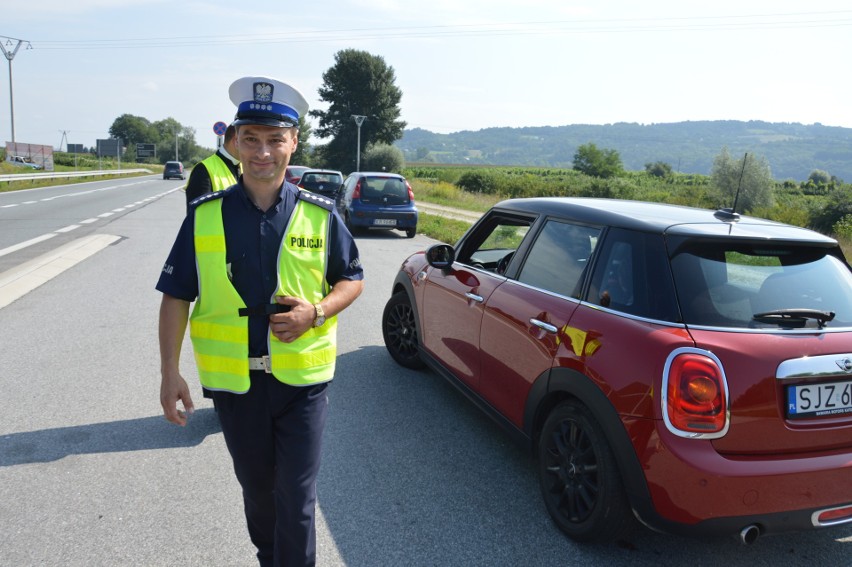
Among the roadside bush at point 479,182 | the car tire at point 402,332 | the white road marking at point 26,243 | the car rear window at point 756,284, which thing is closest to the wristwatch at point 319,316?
the car rear window at point 756,284

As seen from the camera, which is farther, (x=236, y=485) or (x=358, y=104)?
(x=358, y=104)

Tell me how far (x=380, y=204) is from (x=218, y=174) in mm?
12439

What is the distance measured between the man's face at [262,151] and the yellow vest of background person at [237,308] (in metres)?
0.14

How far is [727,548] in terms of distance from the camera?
3.08 metres

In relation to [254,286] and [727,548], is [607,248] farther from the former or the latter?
[254,286]

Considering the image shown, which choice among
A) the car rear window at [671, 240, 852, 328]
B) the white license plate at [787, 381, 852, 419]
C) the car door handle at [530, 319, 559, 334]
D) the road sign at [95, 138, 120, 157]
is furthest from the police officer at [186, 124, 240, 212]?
the road sign at [95, 138, 120, 157]

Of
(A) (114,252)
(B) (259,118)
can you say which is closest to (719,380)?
(B) (259,118)

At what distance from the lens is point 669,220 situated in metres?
3.18

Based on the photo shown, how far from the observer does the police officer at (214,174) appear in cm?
376

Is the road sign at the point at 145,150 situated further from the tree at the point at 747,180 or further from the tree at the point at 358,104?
the tree at the point at 747,180

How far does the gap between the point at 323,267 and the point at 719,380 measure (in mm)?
1604

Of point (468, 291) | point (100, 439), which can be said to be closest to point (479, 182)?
point (468, 291)

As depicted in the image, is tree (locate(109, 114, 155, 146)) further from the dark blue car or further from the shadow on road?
the shadow on road

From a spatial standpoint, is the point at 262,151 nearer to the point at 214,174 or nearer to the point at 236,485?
the point at 214,174
